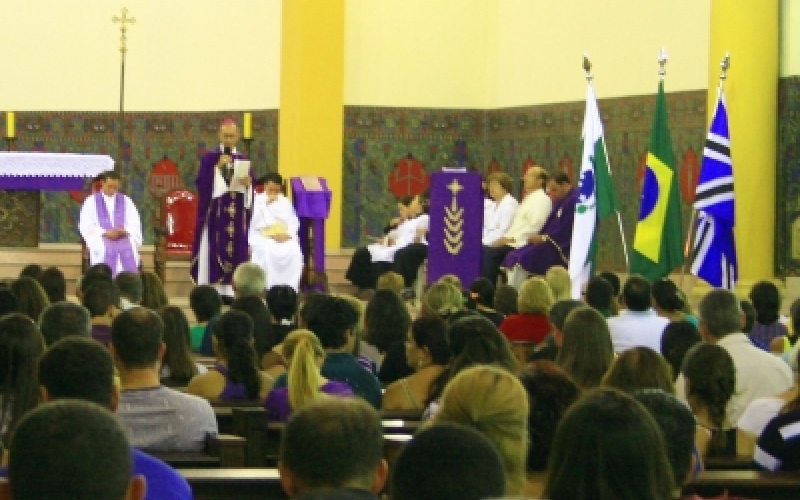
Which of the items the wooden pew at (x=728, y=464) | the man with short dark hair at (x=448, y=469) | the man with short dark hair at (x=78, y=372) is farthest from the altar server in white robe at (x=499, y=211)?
the man with short dark hair at (x=448, y=469)

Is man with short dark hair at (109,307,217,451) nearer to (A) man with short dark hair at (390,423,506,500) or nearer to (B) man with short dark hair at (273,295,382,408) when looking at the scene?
(B) man with short dark hair at (273,295,382,408)

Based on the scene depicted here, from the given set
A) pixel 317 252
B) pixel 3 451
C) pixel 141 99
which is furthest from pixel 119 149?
pixel 3 451

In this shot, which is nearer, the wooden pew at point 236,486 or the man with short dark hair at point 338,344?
the wooden pew at point 236,486

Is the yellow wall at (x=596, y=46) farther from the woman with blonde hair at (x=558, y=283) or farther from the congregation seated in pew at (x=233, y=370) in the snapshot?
the congregation seated in pew at (x=233, y=370)

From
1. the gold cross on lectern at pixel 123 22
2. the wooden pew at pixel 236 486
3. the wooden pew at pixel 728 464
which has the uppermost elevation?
the gold cross on lectern at pixel 123 22

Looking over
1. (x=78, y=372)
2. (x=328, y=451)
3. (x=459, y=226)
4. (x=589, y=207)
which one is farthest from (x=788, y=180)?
(x=328, y=451)

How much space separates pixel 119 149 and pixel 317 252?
3404mm

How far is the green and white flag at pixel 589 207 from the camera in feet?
43.9

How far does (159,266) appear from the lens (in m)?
15.5

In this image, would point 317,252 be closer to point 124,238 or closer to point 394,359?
point 124,238

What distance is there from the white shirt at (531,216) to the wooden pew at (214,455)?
9713 mm

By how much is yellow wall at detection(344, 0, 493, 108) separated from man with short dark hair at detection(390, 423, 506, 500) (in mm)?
16171

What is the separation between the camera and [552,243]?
47.8 feet

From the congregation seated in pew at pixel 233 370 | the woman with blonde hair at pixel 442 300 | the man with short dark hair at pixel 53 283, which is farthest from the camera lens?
the man with short dark hair at pixel 53 283
